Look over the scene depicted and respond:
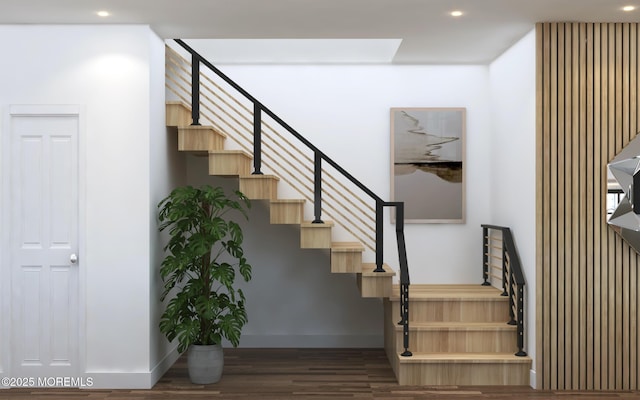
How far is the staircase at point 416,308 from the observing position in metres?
5.65

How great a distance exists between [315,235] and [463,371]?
1787mm

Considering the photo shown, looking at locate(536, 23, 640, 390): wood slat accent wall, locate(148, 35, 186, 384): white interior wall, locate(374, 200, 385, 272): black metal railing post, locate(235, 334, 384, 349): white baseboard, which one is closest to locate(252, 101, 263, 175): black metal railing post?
locate(148, 35, 186, 384): white interior wall

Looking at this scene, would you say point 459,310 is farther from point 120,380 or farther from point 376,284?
point 120,380

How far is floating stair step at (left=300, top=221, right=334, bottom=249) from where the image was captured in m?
6.11

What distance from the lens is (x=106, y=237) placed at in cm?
557

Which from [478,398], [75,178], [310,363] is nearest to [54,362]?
[75,178]

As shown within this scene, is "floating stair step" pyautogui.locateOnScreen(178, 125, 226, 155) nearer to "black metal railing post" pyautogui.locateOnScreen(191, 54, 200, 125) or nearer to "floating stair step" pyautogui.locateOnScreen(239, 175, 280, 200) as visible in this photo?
"black metal railing post" pyautogui.locateOnScreen(191, 54, 200, 125)

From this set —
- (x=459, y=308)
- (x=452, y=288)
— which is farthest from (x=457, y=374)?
(x=452, y=288)

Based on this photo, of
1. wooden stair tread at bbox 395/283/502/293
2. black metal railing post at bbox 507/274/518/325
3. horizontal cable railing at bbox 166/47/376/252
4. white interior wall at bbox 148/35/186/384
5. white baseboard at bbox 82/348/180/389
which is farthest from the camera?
horizontal cable railing at bbox 166/47/376/252

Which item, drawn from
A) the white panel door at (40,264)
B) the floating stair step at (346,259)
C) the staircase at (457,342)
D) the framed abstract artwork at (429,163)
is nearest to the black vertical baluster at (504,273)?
the staircase at (457,342)

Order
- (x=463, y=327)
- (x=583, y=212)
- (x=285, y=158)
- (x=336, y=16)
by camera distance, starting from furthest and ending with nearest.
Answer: (x=285, y=158) < (x=463, y=327) < (x=583, y=212) < (x=336, y=16)

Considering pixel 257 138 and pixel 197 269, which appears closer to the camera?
pixel 197 269

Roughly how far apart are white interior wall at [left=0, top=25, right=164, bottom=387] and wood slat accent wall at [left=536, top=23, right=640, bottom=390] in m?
3.36

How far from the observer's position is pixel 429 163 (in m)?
7.23
